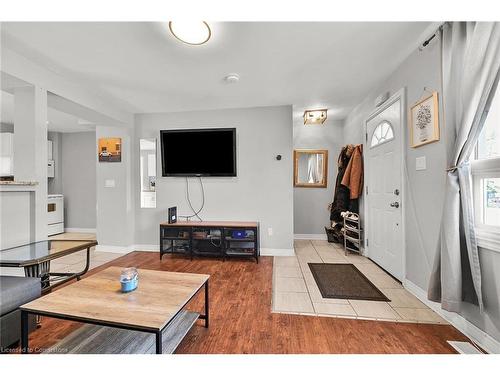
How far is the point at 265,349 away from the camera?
4.47ft

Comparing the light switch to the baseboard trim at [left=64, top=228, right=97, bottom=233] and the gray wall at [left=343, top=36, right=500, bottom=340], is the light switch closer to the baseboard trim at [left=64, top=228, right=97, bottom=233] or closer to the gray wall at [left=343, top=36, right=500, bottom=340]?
the gray wall at [left=343, top=36, right=500, bottom=340]

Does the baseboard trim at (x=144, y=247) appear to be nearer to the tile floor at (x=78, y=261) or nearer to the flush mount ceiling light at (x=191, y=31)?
the tile floor at (x=78, y=261)

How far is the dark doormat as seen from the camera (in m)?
2.07

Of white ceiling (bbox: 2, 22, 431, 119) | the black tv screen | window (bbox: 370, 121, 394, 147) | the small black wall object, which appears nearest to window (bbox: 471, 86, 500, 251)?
white ceiling (bbox: 2, 22, 431, 119)

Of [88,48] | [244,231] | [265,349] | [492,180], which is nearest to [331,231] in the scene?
[244,231]

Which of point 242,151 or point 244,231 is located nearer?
point 244,231

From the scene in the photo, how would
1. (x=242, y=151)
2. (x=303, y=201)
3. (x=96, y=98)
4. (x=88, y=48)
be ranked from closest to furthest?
(x=88, y=48) → (x=96, y=98) → (x=242, y=151) → (x=303, y=201)

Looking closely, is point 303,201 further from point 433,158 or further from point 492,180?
point 492,180

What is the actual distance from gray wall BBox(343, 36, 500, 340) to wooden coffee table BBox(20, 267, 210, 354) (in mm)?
1836

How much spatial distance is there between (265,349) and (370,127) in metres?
2.97

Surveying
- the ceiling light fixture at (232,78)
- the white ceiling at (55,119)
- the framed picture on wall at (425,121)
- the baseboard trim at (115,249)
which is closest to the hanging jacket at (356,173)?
the framed picture on wall at (425,121)

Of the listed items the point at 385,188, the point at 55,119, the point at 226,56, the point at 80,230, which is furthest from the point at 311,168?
the point at 80,230

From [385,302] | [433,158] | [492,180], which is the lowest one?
[385,302]

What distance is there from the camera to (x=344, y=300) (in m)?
1.99
